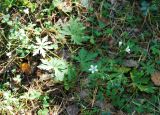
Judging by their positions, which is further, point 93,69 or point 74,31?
point 74,31

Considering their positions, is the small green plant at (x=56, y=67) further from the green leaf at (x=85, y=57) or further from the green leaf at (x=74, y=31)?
the green leaf at (x=74, y=31)

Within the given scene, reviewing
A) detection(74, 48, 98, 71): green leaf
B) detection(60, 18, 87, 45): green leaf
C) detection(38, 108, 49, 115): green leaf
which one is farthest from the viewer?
detection(60, 18, 87, 45): green leaf

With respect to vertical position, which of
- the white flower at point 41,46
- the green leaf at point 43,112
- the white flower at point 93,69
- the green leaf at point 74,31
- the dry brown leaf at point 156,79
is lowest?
the green leaf at point 43,112

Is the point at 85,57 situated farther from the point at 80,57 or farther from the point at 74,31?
the point at 74,31

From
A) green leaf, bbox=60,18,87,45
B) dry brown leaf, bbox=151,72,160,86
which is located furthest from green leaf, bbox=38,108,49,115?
dry brown leaf, bbox=151,72,160,86

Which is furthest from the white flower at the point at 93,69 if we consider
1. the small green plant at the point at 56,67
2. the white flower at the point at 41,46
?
the white flower at the point at 41,46

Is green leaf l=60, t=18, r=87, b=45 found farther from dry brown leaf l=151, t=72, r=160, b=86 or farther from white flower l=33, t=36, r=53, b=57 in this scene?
dry brown leaf l=151, t=72, r=160, b=86

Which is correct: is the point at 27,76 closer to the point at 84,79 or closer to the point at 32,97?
the point at 32,97

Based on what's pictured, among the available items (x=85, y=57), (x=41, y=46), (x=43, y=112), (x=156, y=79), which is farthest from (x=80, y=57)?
(x=156, y=79)

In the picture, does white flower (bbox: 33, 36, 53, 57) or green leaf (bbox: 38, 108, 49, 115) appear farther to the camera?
white flower (bbox: 33, 36, 53, 57)

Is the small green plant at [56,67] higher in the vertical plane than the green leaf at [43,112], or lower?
higher

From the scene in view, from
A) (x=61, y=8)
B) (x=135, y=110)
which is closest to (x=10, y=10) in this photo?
(x=61, y=8)
